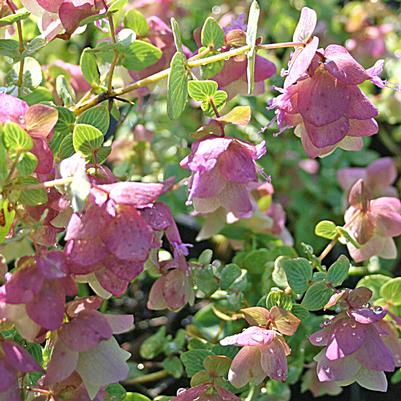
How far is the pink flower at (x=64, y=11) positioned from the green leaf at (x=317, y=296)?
0.30 metres

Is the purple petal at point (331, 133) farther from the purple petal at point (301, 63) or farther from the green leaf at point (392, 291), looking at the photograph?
the green leaf at point (392, 291)

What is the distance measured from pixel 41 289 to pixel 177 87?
0.22m

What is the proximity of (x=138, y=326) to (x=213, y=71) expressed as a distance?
543 millimetres

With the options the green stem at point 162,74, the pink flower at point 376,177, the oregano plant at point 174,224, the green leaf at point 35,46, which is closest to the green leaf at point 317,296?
the oregano plant at point 174,224

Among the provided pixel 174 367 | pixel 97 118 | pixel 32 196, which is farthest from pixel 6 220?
pixel 174 367

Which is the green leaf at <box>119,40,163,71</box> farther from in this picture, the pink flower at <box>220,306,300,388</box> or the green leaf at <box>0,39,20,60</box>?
the pink flower at <box>220,306,300,388</box>

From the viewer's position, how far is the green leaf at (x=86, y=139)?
25.0 inches

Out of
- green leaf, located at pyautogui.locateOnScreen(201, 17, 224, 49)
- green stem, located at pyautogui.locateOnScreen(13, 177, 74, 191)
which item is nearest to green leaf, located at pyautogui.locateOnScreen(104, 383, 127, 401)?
green stem, located at pyautogui.locateOnScreen(13, 177, 74, 191)

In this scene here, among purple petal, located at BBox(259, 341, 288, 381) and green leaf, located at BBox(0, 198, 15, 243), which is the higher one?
green leaf, located at BBox(0, 198, 15, 243)

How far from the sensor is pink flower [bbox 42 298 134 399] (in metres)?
0.58

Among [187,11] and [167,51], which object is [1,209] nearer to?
[167,51]

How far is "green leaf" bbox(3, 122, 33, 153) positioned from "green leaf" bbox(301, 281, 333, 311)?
272 millimetres

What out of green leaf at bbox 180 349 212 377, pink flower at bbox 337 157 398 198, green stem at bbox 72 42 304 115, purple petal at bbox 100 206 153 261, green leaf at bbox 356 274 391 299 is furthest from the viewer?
pink flower at bbox 337 157 398 198

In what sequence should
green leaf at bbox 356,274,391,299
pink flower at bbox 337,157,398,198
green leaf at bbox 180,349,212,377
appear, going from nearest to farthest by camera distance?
green leaf at bbox 180,349,212,377 → green leaf at bbox 356,274,391,299 → pink flower at bbox 337,157,398,198
